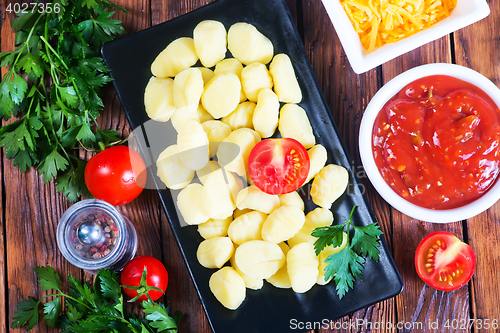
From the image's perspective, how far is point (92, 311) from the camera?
1489 mm

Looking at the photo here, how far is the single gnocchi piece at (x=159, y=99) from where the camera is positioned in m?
1.45

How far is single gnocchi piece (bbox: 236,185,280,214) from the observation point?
1413 millimetres

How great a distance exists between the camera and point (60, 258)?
5.39 ft

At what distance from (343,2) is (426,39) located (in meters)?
0.31

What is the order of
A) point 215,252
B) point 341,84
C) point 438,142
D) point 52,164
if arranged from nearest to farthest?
point 438,142
point 215,252
point 52,164
point 341,84

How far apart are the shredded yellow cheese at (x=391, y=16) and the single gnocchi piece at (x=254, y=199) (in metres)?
0.63

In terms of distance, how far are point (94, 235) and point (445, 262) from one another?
4.44 feet

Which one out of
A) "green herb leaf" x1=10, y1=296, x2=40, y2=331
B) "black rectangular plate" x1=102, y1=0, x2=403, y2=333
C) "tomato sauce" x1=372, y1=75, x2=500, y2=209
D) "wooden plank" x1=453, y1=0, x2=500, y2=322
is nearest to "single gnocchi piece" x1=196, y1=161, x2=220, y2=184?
"black rectangular plate" x1=102, y1=0, x2=403, y2=333

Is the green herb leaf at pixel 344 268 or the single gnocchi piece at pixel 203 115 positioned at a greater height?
the single gnocchi piece at pixel 203 115

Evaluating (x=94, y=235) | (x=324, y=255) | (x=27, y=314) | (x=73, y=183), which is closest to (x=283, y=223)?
(x=324, y=255)

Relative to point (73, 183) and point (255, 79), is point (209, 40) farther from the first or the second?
point (73, 183)

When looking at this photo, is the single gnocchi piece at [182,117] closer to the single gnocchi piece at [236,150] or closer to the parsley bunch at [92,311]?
the single gnocchi piece at [236,150]

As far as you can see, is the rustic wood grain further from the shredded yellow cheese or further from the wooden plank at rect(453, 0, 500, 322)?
the wooden plank at rect(453, 0, 500, 322)

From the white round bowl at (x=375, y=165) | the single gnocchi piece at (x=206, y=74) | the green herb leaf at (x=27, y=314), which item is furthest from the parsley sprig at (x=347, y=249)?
the green herb leaf at (x=27, y=314)
